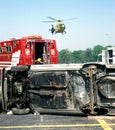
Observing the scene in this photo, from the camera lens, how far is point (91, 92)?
9.25 metres

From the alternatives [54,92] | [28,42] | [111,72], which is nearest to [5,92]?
[54,92]

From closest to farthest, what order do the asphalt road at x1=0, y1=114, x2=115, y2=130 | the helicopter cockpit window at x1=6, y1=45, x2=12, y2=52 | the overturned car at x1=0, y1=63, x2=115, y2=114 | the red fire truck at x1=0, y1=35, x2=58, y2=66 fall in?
the asphalt road at x1=0, y1=114, x2=115, y2=130
the overturned car at x1=0, y1=63, x2=115, y2=114
the red fire truck at x1=0, y1=35, x2=58, y2=66
the helicopter cockpit window at x1=6, y1=45, x2=12, y2=52

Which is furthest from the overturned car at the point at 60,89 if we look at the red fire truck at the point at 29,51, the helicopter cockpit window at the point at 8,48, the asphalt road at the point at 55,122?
the helicopter cockpit window at the point at 8,48

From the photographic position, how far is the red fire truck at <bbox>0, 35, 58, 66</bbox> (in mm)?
19641

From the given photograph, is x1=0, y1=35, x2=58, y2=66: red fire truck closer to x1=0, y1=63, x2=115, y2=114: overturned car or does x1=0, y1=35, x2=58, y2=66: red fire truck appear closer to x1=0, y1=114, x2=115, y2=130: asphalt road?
x1=0, y1=63, x2=115, y2=114: overturned car

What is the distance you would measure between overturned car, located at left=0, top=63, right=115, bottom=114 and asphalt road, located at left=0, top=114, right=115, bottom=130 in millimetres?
323

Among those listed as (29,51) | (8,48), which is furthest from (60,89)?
(8,48)

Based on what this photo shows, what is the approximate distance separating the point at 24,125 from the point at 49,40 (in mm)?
12320

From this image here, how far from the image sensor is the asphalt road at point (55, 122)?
7.86 meters

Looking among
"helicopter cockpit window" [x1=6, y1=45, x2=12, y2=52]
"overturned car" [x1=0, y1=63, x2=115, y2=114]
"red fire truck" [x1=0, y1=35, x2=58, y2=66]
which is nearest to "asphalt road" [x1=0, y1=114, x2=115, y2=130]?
"overturned car" [x1=0, y1=63, x2=115, y2=114]

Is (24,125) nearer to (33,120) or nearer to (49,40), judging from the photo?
(33,120)

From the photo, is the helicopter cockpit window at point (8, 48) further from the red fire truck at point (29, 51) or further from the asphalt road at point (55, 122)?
the asphalt road at point (55, 122)

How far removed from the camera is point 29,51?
1973 cm

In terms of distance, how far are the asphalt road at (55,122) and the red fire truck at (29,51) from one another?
33.6 feet
